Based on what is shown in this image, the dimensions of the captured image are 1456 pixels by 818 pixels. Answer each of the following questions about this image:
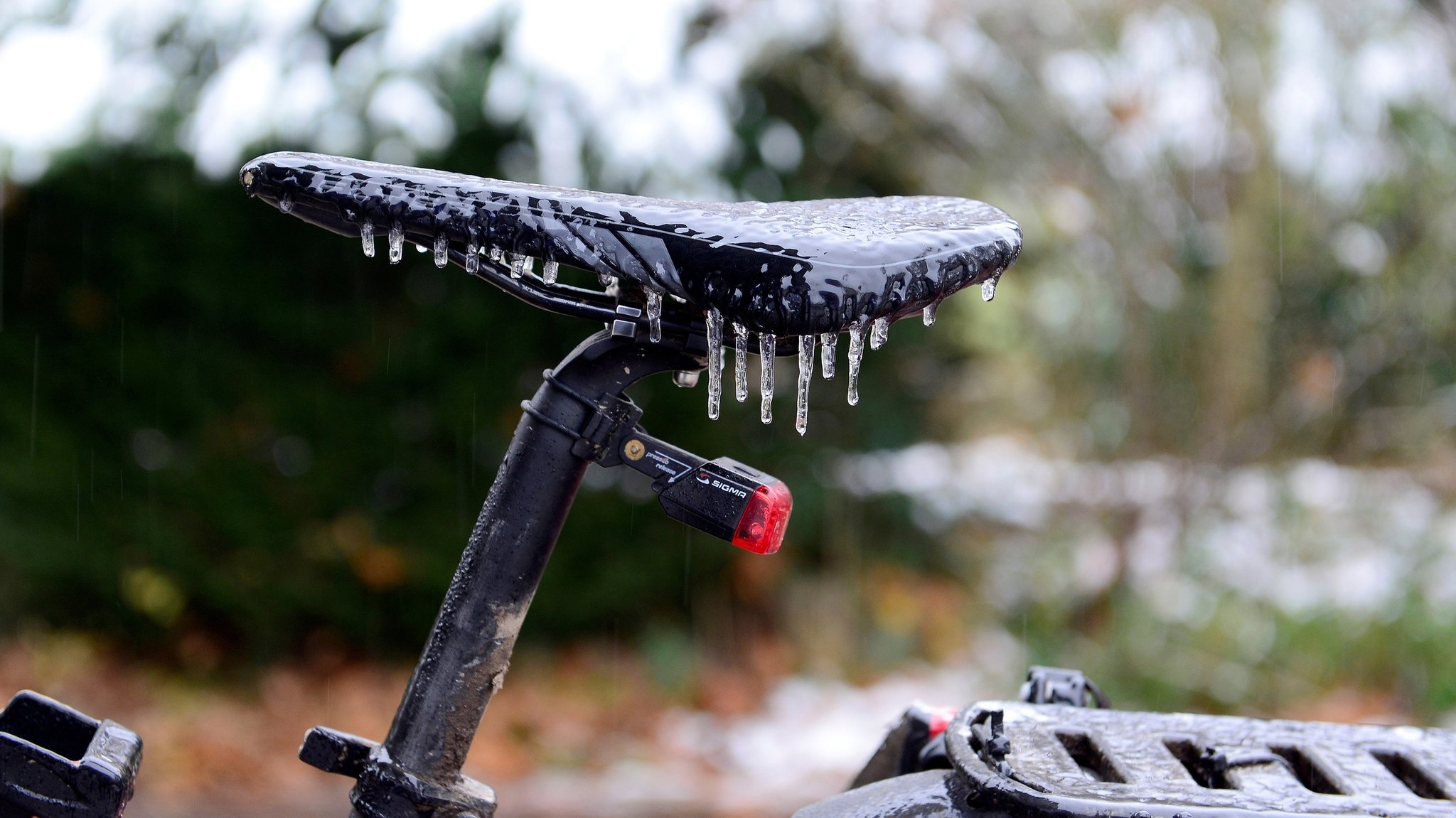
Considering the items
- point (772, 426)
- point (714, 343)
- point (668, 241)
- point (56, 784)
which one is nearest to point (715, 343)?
point (714, 343)

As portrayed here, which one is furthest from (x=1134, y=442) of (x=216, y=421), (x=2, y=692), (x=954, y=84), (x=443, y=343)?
(x=2, y=692)

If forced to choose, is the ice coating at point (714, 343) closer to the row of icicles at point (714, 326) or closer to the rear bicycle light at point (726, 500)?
the row of icicles at point (714, 326)

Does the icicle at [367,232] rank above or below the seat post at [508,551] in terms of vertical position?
above

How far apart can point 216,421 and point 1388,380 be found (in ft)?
17.1

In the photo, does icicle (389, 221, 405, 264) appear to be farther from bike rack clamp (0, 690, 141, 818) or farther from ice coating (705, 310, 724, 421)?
bike rack clamp (0, 690, 141, 818)

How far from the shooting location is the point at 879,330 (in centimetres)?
127

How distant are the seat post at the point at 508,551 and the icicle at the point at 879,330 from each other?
222 millimetres

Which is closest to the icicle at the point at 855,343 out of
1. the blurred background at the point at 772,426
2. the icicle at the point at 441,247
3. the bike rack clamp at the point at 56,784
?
the icicle at the point at 441,247

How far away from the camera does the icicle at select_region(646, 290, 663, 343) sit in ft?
3.99

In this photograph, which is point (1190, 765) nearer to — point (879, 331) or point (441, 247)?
point (879, 331)

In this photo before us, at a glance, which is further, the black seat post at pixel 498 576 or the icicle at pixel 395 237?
the black seat post at pixel 498 576

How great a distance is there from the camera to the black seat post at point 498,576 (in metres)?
1.35

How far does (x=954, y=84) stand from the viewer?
4.98 m

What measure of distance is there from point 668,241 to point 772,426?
3.60m
